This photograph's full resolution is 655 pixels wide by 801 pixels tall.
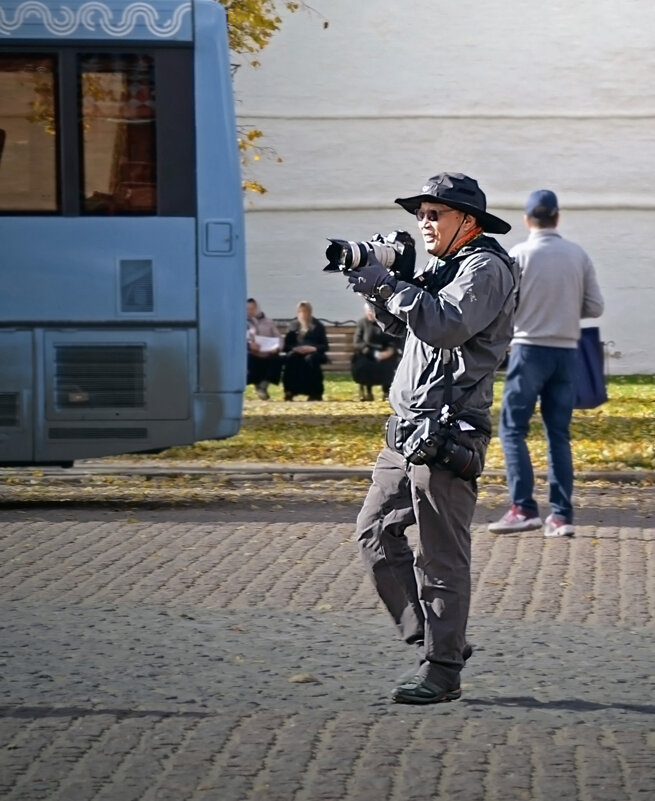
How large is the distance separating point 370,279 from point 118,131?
603cm

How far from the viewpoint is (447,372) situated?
221 inches

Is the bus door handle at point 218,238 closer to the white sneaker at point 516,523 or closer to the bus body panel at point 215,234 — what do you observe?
the bus body panel at point 215,234

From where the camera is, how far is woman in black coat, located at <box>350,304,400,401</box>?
2177 centimetres

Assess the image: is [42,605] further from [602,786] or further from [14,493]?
[14,493]

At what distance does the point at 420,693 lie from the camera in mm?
5703

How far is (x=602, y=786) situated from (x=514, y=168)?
2788cm

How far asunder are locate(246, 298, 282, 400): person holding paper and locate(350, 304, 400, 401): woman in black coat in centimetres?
113

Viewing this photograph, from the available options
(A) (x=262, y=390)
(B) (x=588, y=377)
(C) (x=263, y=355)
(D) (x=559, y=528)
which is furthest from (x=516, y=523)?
(A) (x=262, y=390)

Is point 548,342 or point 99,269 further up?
point 99,269

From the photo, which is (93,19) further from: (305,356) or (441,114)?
(441,114)

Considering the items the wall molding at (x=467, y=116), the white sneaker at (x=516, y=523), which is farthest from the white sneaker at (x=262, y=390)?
the white sneaker at (x=516, y=523)

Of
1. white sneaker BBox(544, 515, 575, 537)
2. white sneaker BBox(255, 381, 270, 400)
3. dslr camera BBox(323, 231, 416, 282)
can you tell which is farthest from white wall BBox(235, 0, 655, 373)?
dslr camera BBox(323, 231, 416, 282)

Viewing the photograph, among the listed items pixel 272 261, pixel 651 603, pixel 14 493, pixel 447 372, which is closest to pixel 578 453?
pixel 14 493

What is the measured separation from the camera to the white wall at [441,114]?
31656mm
